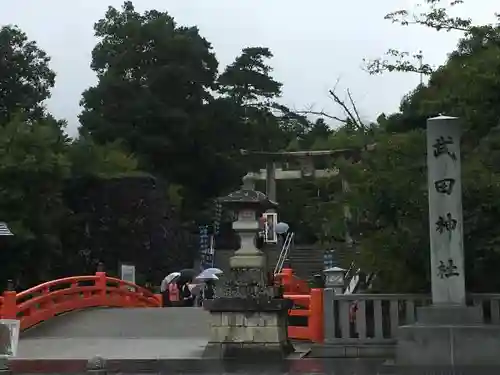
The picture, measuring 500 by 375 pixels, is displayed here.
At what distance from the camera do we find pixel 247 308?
45.4 ft

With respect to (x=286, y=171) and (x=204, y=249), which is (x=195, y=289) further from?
(x=286, y=171)

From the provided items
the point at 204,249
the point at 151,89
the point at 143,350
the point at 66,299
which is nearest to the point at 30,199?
the point at 66,299

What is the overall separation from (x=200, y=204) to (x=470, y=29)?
35.7 m

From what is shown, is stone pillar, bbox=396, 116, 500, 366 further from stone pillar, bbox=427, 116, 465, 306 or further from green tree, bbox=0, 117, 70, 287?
green tree, bbox=0, 117, 70, 287

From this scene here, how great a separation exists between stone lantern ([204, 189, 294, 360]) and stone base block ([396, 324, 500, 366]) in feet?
8.28

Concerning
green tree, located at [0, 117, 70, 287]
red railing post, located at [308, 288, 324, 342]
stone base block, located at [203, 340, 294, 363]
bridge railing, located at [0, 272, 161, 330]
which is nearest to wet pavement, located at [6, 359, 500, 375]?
stone base block, located at [203, 340, 294, 363]

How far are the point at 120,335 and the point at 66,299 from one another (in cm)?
381

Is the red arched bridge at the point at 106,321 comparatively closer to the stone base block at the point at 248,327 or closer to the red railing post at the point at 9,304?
the red railing post at the point at 9,304

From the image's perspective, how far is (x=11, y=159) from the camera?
30.7 m

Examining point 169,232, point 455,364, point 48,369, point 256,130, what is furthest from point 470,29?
point 256,130

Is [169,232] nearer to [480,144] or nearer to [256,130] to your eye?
[256,130]

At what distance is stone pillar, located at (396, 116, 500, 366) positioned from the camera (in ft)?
39.7

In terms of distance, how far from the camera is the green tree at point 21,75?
4553 cm

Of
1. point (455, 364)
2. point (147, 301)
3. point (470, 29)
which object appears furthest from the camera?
point (147, 301)
